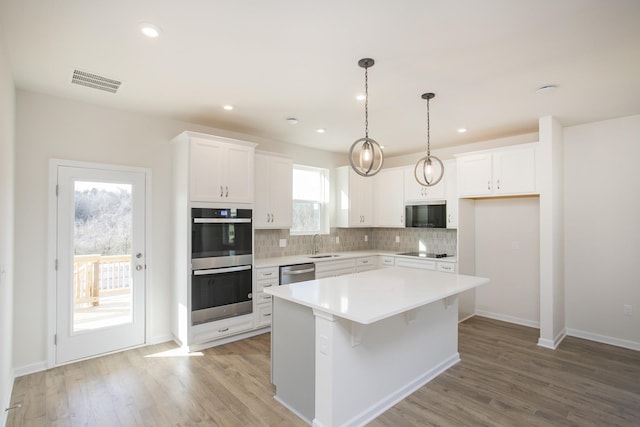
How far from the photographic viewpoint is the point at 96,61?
2.60m

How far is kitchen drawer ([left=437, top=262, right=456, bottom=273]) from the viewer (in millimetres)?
4744

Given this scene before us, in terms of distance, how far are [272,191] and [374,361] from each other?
9.19 ft

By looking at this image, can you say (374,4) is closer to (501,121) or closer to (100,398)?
(501,121)

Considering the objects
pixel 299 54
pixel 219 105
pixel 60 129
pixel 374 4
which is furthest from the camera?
pixel 219 105

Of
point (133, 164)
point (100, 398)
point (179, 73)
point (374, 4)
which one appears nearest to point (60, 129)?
point (133, 164)

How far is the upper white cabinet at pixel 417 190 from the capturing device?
5125 mm

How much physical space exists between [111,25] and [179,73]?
2.30ft

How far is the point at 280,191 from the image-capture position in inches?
187

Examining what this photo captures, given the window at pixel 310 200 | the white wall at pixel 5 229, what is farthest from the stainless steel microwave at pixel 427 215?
the white wall at pixel 5 229

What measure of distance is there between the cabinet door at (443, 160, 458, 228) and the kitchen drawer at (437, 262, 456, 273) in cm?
58

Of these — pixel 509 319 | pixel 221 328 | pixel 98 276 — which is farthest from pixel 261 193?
pixel 509 319

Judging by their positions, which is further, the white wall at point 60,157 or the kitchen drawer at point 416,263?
the kitchen drawer at point 416,263

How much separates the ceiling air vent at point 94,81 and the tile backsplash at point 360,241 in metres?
2.54

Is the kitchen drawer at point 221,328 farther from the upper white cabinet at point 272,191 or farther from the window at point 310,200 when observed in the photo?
the window at point 310,200
